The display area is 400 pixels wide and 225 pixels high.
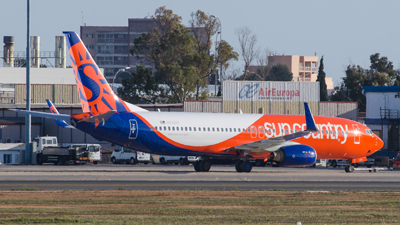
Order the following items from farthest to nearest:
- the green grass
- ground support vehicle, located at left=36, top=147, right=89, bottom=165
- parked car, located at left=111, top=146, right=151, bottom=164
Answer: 1. parked car, located at left=111, top=146, right=151, bottom=164
2. ground support vehicle, located at left=36, top=147, right=89, bottom=165
3. the green grass

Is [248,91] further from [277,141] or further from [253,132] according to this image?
[277,141]

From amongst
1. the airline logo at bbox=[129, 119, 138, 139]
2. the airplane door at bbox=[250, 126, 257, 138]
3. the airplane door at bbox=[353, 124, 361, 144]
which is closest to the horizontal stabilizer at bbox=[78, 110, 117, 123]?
the airline logo at bbox=[129, 119, 138, 139]

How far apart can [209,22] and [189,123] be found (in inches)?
2088

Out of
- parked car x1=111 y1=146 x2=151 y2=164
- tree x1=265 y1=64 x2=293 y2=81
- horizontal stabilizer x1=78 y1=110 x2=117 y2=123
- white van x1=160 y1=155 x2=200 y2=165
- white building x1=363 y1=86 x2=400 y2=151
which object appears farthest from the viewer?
tree x1=265 y1=64 x2=293 y2=81

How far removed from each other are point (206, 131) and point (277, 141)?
4071mm

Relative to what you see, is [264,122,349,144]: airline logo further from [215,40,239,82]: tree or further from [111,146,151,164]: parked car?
[215,40,239,82]: tree

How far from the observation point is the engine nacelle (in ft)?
106

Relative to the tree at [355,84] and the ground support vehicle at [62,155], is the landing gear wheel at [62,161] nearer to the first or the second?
the ground support vehicle at [62,155]

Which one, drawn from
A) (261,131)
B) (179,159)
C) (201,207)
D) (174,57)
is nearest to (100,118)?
(261,131)

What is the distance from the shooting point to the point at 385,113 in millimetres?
60781

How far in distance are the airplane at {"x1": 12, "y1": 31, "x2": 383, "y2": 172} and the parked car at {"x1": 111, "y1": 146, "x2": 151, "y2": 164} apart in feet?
64.4

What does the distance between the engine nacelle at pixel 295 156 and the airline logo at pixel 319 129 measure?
1931 millimetres

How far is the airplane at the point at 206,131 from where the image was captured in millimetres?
30719

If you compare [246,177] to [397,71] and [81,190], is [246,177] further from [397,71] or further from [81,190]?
[397,71]
